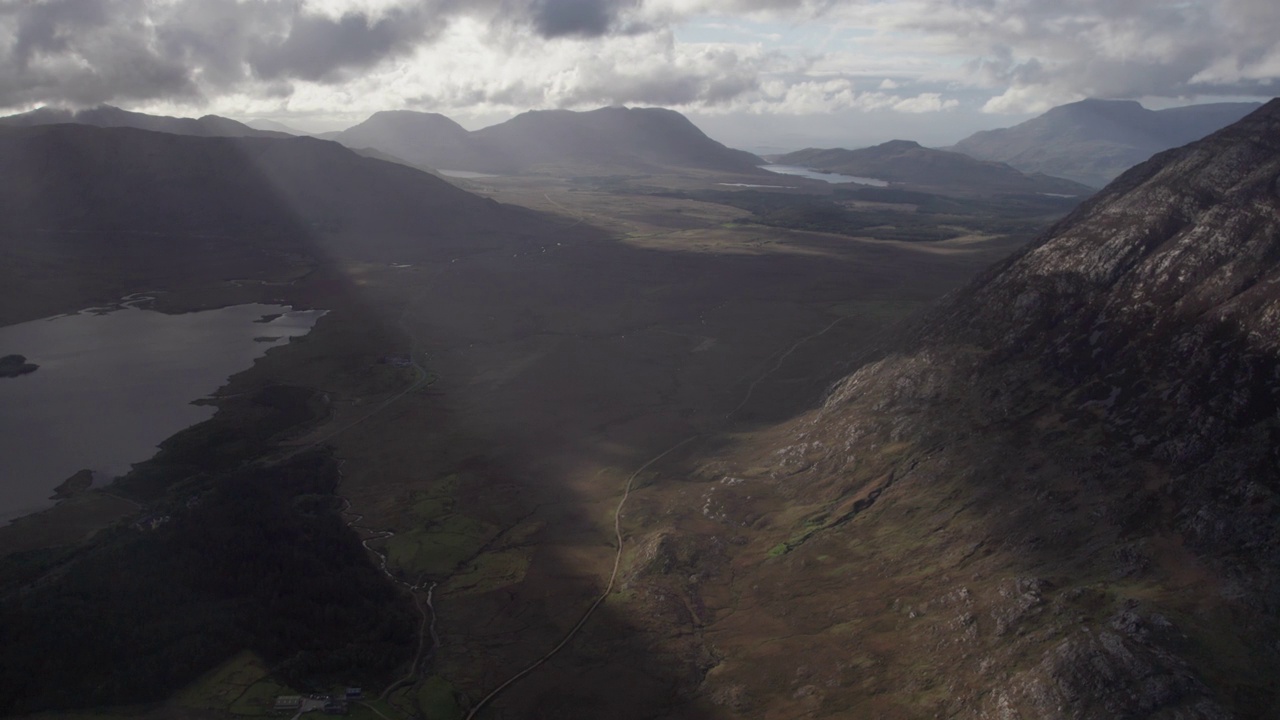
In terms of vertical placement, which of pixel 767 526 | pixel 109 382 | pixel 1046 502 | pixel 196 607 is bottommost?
pixel 196 607

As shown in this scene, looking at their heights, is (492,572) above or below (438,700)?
above

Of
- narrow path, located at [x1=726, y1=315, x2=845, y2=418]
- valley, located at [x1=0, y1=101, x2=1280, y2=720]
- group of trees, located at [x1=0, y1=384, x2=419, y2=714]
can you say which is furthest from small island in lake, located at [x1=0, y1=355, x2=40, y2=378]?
narrow path, located at [x1=726, y1=315, x2=845, y2=418]

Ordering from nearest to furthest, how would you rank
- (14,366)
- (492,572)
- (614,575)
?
(614,575) → (492,572) → (14,366)

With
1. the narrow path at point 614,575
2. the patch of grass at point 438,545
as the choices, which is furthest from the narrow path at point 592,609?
the patch of grass at point 438,545

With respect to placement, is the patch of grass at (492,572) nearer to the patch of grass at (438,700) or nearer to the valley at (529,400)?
the valley at (529,400)

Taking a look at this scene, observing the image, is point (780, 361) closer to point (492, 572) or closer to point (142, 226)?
point (492, 572)

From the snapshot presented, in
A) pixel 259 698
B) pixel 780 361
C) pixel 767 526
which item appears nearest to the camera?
pixel 259 698

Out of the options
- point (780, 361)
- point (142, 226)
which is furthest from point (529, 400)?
point (142, 226)
